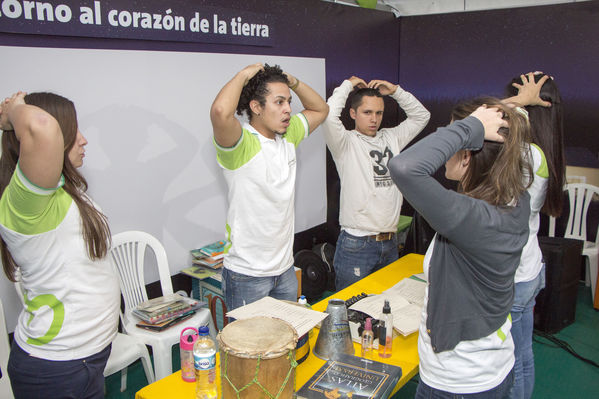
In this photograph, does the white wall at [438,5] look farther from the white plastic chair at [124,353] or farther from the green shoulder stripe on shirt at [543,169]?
the white plastic chair at [124,353]

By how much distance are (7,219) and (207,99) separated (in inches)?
82.6

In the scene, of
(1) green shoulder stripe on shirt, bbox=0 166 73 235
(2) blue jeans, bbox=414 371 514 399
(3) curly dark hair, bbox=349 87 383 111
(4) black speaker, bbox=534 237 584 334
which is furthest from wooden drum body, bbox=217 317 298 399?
(4) black speaker, bbox=534 237 584 334

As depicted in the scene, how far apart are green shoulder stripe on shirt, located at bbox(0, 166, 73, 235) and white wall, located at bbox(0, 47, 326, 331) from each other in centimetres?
122

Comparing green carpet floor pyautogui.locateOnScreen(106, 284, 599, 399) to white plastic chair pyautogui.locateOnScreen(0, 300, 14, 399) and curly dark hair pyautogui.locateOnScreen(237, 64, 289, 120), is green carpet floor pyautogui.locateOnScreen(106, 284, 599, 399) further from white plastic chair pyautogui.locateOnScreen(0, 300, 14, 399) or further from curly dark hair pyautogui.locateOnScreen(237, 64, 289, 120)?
curly dark hair pyautogui.locateOnScreen(237, 64, 289, 120)

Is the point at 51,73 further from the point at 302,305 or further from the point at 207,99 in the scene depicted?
the point at 302,305

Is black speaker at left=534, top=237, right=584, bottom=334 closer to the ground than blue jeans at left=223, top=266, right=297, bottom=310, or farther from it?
closer to the ground

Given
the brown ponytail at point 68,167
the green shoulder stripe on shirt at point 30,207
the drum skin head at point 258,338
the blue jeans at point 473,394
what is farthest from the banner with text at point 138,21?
the blue jeans at point 473,394

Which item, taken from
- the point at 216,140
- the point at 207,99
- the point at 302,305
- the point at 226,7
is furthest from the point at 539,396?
the point at 226,7

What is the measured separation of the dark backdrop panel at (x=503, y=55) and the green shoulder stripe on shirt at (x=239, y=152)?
344cm

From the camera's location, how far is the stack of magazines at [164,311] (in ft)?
9.07

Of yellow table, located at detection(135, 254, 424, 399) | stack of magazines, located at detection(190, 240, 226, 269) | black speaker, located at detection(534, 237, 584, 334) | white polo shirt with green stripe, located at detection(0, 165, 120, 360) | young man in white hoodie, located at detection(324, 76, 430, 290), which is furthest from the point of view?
black speaker, located at detection(534, 237, 584, 334)

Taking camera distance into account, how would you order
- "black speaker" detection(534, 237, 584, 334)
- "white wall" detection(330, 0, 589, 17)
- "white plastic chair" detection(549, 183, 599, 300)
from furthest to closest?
"white wall" detection(330, 0, 589, 17) < "white plastic chair" detection(549, 183, 599, 300) < "black speaker" detection(534, 237, 584, 334)

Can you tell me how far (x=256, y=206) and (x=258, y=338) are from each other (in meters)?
0.87

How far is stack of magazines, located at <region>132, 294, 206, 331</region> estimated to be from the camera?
277 cm
